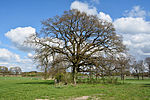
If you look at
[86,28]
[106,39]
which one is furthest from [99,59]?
[86,28]

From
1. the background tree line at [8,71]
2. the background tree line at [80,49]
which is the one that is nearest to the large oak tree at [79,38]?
the background tree line at [80,49]

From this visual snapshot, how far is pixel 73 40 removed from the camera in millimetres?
28438

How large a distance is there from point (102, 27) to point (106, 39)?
2169mm

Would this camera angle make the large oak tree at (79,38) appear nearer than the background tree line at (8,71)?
Yes

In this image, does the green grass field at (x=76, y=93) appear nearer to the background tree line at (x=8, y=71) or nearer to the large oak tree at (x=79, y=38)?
the large oak tree at (x=79, y=38)

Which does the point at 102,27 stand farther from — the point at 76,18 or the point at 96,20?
the point at 76,18

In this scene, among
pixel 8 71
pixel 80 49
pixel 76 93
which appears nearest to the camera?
pixel 76 93

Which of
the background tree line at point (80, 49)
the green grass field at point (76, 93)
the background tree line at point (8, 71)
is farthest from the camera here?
the background tree line at point (8, 71)

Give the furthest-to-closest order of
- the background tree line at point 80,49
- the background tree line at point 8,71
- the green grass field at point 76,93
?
1. the background tree line at point 8,71
2. the background tree line at point 80,49
3. the green grass field at point 76,93

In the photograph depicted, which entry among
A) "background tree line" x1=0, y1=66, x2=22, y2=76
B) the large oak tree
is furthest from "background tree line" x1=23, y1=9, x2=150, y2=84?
"background tree line" x1=0, y1=66, x2=22, y2=76

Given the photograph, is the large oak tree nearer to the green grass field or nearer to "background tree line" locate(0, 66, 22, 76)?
the green grass field

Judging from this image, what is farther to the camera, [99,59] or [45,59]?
[45,59]

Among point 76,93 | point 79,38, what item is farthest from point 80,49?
point 76,93

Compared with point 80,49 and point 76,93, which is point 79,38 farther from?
point 76,93
